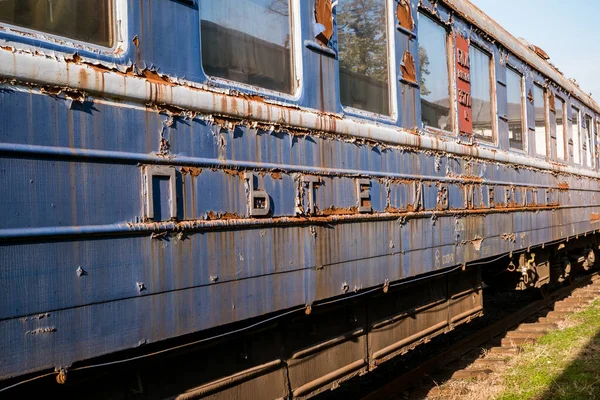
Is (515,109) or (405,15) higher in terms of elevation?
(405,15)

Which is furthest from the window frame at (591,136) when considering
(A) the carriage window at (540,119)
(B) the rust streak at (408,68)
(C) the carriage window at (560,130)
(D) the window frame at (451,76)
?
(B) the rust streak at (408,68)

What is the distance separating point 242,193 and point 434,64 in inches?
109

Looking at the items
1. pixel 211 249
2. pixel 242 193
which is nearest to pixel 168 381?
pixel 211 249

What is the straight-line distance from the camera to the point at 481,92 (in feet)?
19.2

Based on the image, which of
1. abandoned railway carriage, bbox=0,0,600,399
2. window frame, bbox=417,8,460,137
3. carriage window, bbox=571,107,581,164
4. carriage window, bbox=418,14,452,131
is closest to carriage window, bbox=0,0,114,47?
abandoned railway carriage, bbox=0,0,600,399

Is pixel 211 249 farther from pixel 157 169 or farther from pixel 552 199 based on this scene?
pixel 552 199

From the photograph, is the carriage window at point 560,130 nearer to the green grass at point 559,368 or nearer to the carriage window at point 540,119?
the carriage window at point 540,119

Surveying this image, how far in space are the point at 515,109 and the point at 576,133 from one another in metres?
3.45

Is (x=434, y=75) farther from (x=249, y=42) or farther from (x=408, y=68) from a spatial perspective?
(x=249, y=42)

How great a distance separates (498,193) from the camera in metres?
5.79

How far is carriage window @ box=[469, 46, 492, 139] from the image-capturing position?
5.64 m

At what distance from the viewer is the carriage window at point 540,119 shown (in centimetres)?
757

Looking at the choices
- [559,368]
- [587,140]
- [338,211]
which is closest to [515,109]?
[559,368]

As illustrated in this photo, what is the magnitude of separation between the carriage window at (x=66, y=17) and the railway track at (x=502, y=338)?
337 cm
